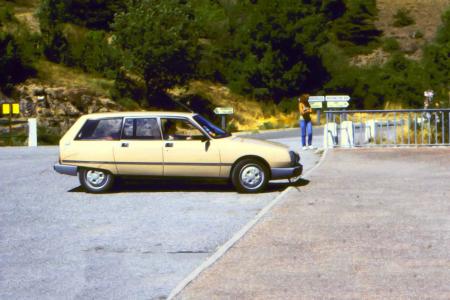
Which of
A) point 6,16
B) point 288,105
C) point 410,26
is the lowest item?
point 288,105

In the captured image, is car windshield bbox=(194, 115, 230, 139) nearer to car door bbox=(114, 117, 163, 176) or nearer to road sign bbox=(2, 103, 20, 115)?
car door bbox=(114, 117, 163, 176)

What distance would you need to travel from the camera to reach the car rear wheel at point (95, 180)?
14188 millimetres

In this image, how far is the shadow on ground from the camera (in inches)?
565

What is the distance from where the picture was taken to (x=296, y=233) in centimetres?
959

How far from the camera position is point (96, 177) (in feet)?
46.7

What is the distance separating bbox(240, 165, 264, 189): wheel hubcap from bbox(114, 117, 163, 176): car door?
4.67 feet

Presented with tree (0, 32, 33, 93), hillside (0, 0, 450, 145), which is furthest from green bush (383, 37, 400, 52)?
tree (0, 32, 33, 93)

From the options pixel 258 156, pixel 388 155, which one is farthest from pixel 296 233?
pixel 388 155

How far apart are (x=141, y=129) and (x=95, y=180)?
121 cm

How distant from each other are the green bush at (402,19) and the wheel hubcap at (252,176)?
7890 cm

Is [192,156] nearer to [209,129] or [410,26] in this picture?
[209,129]

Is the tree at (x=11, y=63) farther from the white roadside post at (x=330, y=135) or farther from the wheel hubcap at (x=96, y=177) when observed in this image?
the wheel hubcap at (x=96, y=177)

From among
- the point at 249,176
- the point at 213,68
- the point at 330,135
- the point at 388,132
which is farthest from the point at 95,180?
the point at 213,68

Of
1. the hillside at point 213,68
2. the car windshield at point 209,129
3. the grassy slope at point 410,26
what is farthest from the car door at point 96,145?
the grassy slope at point 410,26
